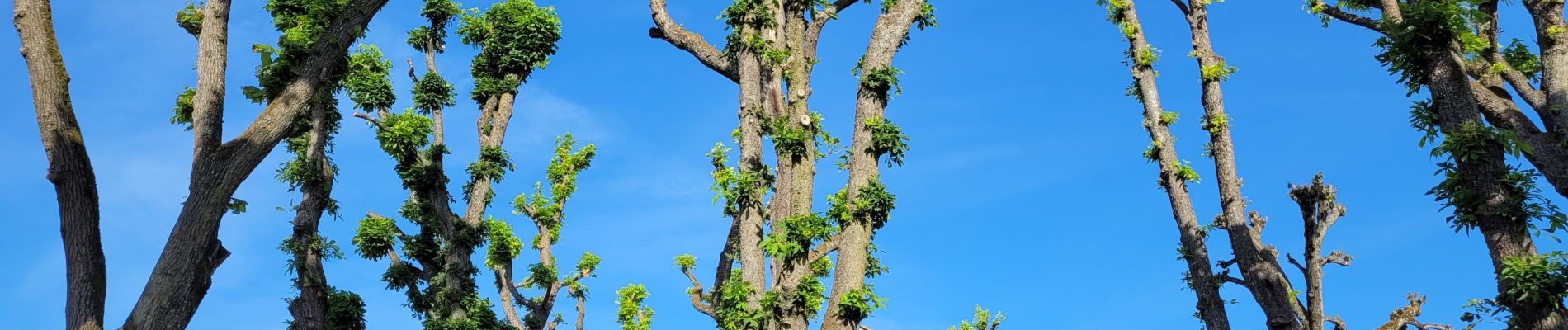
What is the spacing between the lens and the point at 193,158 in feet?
37.0

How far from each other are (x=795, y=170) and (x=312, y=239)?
1025cm

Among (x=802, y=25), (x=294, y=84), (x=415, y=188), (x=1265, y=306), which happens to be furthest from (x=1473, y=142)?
(x=415, y=188)

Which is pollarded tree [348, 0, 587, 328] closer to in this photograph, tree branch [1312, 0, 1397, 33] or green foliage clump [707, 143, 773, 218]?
green foliage clump [707, 143, 773, 218]

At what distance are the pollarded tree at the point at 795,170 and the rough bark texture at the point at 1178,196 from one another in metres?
4.52

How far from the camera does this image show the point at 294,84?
1224 cm

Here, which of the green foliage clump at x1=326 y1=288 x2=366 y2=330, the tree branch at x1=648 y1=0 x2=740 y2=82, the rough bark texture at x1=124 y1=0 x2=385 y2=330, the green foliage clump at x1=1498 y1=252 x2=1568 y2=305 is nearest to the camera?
the rough bark texture at x1=124 y1=0 x2=385 y2=330

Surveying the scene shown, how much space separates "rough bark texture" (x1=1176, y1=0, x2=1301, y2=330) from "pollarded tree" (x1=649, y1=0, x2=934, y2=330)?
484 cm

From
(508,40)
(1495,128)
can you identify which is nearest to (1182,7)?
(1495,128)

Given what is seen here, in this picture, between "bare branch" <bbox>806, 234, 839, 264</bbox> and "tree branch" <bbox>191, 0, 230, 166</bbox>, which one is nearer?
"tree branch" <bbox>191, 0, 230, 166</bbox>

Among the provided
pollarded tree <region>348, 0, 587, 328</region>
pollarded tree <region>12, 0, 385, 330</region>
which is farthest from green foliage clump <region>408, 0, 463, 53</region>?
pollarded tree <region>12, 0, 385, 330</region>

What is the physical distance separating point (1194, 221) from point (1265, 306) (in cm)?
147

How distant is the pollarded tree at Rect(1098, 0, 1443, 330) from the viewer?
48.9 ft

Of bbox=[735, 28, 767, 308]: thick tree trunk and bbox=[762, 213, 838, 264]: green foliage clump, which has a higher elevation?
bbox=[735, 28, 767, 308]: thick tree trunk

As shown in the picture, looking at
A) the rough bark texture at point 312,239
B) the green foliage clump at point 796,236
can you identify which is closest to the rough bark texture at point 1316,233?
the green foliage clump at point 796,236
